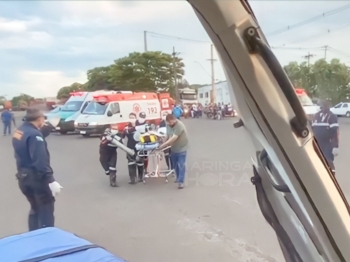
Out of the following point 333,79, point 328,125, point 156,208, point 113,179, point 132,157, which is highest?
point 333,79

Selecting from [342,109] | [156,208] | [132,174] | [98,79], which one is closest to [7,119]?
[98,79]

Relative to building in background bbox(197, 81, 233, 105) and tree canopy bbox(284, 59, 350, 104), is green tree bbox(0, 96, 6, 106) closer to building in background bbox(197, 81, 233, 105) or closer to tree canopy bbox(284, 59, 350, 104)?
building in background bbox(197, 81, 233, 105)

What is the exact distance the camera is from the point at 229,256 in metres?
1.80

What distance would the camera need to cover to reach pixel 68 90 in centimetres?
138

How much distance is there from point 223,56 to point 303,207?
0.30 metres

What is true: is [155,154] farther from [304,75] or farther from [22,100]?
[304,75]

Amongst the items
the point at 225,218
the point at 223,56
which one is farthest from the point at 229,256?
the point at 223,56

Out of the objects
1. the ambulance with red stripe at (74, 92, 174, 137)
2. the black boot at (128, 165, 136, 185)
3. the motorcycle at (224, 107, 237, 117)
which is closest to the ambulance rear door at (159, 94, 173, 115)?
the ambulance with red stripe at (74, 92, 174, 137)

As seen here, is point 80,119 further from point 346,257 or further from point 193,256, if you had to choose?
point 346,257

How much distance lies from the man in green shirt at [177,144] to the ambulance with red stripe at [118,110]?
0.27 ft

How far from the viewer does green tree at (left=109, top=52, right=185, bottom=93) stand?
52.4 inches

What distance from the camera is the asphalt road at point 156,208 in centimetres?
170

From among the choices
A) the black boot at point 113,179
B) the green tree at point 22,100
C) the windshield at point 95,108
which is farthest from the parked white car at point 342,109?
the black boot at point 113,179

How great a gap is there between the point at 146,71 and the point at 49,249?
0.65 metres
